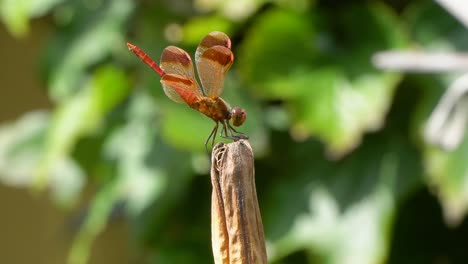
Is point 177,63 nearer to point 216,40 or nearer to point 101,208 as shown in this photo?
point 216,40

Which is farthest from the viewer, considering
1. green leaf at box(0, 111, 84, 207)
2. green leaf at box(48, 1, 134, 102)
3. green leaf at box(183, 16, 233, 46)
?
green leaf at box(0, 111, 84, 207)

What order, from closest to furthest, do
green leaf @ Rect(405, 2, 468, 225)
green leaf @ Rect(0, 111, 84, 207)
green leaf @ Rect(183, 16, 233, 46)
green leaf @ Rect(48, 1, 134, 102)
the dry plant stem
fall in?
the dry plant stem < green leaf @ Rect(405, 2, 468, 225) < green leaf @ Rect(183, 16, 233, 46) < green leaf @ Rect(48, 1, 134, 102) < green leaf @ Rect(0, 111, 84, 207)

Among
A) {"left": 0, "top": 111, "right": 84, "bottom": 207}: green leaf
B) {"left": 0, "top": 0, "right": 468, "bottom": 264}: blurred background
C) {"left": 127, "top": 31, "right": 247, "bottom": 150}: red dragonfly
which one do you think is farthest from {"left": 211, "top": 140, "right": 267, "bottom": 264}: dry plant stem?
{"left": 0, "top": 111, "right": 84, "bottom": 207}: green leaf

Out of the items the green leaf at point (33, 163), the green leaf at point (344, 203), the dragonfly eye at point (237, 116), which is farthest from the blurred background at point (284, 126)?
the dragonfly eye at point (237, 116)

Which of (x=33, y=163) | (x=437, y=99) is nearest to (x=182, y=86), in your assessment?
(x=437, y=99)

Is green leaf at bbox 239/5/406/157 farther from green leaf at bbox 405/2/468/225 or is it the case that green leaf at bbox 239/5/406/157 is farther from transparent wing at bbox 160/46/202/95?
transparent wing at bbox 160/46/202/95

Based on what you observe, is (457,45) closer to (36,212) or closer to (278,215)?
(278,215)
